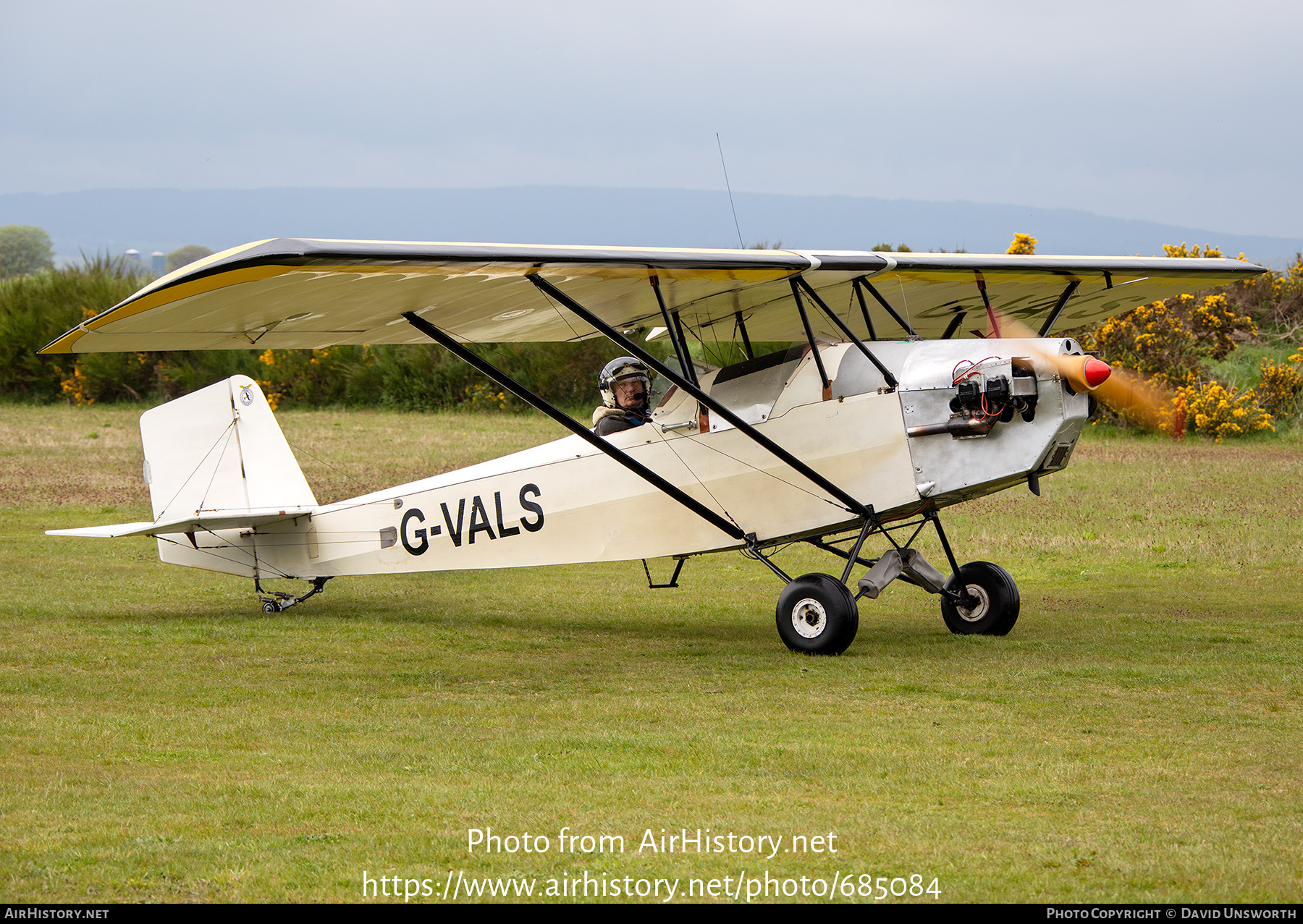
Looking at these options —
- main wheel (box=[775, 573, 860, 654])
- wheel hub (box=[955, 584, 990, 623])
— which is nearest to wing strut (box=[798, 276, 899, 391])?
main wheel (box=[775, 573, 860, 654])

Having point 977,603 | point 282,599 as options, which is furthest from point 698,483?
point 282,599

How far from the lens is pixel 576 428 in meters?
8.53

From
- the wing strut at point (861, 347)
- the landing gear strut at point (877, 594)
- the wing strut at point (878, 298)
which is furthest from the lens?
the wing strut at point (878, 298)

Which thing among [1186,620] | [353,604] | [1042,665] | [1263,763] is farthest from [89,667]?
[1186,620]

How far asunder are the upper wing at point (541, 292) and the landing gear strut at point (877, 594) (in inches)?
75.1

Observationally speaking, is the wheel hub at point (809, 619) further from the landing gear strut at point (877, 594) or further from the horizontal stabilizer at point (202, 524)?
the horizontal stabilizer at point (202, 524)

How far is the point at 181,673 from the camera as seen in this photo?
26.3 ft

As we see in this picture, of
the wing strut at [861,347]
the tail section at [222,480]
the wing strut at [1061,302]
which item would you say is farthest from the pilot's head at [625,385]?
the wing strut at [1061,302]

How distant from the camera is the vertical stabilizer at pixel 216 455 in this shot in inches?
409

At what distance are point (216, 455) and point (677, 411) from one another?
4.16m

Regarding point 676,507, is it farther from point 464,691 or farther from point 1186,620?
point 1186,620

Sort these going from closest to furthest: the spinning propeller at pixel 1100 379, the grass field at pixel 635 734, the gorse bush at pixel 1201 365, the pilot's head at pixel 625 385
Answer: the grass field at pixel 635 734 → the spinning propeller at pixel 1100 379 → the pilot's head at pixel 625 385 → the gorse bush at pixel 1201 365

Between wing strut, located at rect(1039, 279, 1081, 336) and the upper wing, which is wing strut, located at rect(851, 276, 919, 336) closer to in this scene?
the upper wing

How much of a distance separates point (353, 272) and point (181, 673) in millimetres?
3067
